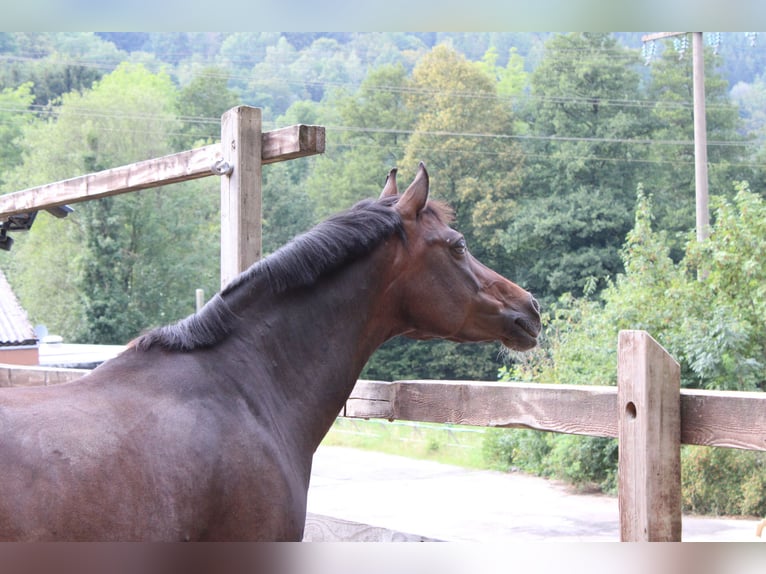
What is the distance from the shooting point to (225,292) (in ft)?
7.55

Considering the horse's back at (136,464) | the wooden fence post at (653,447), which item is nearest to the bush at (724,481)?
the wooden fence post at (653,447)

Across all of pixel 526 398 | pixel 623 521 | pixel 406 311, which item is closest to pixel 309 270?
pixel 406 311

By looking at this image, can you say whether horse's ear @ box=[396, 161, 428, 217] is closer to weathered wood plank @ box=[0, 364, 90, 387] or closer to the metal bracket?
the metal bracket

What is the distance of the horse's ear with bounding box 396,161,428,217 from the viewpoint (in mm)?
2562

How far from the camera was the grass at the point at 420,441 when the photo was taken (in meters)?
17.7

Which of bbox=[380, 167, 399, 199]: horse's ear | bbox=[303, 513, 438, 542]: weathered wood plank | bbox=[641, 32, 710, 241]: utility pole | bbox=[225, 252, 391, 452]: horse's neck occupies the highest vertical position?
bbox=[641, 32, 710, 241]: utility pole

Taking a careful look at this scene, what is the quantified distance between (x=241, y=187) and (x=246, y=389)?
113 centimetres

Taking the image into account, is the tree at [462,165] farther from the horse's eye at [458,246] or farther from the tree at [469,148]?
the horse's eye at [458,246]

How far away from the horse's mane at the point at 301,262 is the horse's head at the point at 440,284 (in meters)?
0.08

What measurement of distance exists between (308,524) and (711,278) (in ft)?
33.0

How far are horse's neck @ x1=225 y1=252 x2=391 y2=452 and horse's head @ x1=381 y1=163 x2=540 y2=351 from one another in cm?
13

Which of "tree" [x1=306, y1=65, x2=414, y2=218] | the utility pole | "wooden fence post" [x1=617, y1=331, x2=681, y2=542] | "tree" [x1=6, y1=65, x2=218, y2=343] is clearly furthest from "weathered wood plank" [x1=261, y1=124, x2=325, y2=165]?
"tree" [x1=6, y1=65, x2=218, y2=343]

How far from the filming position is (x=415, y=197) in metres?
2.58
